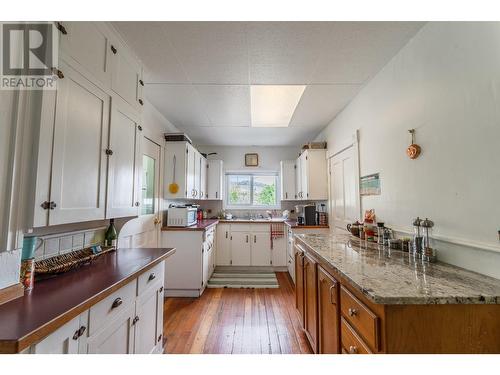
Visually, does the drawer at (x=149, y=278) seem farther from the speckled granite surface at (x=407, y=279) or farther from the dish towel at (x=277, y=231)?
the dish towel at (x=277, y=231)

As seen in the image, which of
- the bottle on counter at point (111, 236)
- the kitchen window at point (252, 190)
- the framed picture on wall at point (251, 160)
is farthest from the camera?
the kitchen window at point (252, 190)

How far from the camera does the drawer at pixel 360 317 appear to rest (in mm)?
882

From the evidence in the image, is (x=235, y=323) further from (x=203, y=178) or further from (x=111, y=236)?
(x=203, y=178)

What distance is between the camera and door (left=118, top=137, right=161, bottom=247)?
238 cm

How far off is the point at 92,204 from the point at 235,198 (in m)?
3.67

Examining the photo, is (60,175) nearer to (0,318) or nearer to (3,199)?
(3,199)

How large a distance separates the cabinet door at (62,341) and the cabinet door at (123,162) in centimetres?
74

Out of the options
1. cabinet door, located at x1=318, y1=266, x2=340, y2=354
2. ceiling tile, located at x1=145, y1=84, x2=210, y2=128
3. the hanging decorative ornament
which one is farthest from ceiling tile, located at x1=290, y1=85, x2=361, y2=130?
cabinet door, located at x1=318, y1=266, x2=340, y2=354

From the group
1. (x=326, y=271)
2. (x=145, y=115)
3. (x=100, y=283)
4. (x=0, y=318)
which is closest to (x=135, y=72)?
(x=145, y=115)

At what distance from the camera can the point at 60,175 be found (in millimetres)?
1071

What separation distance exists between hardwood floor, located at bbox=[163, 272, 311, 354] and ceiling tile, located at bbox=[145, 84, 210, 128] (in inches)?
98.6

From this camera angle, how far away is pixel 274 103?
278 centimetres

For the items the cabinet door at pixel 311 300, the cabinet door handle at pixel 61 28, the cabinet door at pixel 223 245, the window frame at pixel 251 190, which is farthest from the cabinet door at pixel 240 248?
the cabinet door handle at pixel 61 28

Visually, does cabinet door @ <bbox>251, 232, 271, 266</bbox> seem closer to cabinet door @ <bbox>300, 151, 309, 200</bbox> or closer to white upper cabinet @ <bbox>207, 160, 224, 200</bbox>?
cabinet door @ <bbox>300, 151, 309, 200</bbox>
